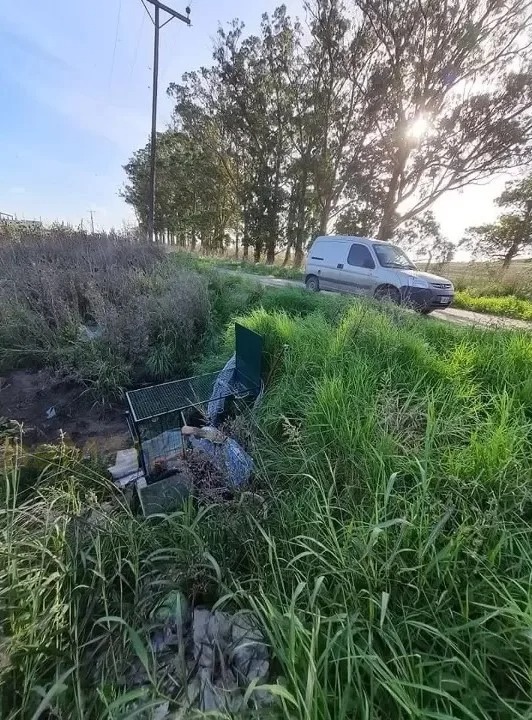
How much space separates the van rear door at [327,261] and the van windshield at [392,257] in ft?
2.99

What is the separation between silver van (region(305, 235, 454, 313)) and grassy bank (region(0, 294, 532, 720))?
4933 millimetres

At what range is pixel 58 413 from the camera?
3.78m

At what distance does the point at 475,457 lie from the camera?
61.9 inches

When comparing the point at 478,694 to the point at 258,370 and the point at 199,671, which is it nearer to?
the point at 199,671

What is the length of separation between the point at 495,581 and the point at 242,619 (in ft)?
3.19

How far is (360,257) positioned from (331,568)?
774 centimetres

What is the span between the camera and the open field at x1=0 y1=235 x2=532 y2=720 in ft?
3.02

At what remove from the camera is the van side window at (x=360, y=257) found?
24.7 ft

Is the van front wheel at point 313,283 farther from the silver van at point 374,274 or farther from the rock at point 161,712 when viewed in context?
the rock at point 161,712

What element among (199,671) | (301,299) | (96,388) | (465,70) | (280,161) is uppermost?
(465,70)

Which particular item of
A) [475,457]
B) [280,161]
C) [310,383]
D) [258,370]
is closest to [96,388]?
[258,370]

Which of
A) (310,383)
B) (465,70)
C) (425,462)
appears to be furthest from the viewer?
(465,70)

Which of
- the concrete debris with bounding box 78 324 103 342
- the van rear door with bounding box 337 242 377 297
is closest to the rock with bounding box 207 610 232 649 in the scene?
the concrete debris with bounding box 78 324 103 342

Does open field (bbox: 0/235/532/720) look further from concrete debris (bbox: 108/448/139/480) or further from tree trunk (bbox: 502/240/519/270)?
tree trunk (bbox: 502/240/519/270)
